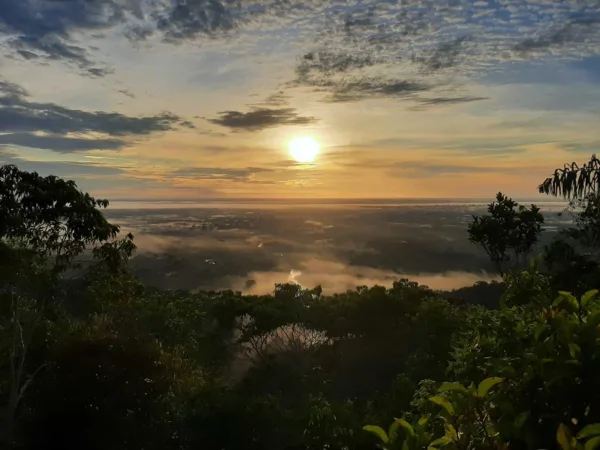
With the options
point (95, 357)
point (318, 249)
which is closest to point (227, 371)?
point (95, 357)

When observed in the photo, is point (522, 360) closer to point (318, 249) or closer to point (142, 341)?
point (142, 341)

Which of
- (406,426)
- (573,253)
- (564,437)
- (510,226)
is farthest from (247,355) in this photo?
(564,437)

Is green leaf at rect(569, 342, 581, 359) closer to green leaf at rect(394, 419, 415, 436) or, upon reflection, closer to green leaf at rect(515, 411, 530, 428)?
green leaf at rect(515, 411, 530, 428)

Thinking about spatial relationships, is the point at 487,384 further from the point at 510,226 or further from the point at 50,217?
the point at 510,226

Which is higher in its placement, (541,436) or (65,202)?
(65,202)

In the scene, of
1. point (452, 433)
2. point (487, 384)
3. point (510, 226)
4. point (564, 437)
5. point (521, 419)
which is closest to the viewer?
point (564, 437)

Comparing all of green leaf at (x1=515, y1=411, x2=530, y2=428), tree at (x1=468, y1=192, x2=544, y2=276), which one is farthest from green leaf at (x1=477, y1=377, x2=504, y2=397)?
tree at (x1=468, y1=192, x2=544, y2=276)

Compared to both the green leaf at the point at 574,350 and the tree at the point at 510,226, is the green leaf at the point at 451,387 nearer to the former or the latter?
the green leaf at the point at 574,350

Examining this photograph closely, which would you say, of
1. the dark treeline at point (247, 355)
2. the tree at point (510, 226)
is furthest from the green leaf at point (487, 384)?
the tree at point (510, 226)

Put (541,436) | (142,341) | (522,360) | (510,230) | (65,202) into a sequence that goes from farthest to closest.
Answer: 1. (510,230)
2. (142,341)
3. (65,202)
4. (522,360)
5. (541,436)
